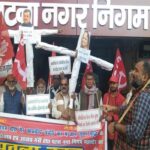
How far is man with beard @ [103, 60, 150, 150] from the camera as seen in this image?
4.25m

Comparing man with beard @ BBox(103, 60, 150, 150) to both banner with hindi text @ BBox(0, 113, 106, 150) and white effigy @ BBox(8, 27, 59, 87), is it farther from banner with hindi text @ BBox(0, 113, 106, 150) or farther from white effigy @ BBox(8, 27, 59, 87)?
white effigy @ BBox(8, 27, 59, 87)

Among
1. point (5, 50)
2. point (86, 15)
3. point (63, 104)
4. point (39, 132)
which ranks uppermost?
point (86, 15)

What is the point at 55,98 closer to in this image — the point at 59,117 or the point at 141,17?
the point at 59,117

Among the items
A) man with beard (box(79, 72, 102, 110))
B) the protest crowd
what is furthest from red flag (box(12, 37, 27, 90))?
man with beard (box(79, 72, 102, 110))

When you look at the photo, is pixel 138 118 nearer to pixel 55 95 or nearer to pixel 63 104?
pixel 63 104

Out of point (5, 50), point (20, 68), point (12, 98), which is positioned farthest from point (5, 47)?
point (12, 98)

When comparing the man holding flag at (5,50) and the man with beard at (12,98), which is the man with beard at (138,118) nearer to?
the man with beard at (12,98)

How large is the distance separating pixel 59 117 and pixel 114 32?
2.39 m

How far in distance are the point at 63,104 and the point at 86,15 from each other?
1981 mm

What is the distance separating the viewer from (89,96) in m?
7.38

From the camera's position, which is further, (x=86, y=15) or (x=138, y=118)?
(x=86, y=15)

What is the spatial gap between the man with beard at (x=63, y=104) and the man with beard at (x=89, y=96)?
16cm

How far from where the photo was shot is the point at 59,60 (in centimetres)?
759

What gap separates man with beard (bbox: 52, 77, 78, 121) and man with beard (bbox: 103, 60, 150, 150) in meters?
2.11
